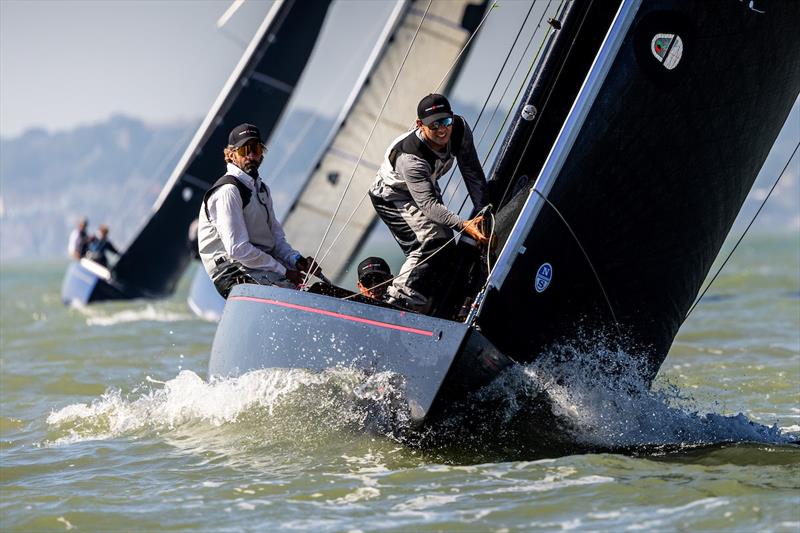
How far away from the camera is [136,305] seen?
1852 cm

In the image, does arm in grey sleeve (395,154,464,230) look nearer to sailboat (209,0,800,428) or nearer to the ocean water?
sailboat (209,0,800,428)

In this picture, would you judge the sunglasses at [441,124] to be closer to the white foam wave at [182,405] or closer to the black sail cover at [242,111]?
the white foam wave at [182,405]

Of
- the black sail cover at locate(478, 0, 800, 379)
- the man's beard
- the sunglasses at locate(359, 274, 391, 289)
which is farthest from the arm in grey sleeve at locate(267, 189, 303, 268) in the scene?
the black sail cover at locate(478, 0, 800, 379)

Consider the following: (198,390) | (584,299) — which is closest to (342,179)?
(198,390)

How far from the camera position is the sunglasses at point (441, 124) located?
6.12 metres

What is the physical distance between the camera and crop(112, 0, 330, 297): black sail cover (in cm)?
1722

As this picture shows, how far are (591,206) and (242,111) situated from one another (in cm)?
1175

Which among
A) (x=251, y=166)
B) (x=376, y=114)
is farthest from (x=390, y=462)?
(x=376, y=114)

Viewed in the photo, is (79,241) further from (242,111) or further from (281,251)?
(281,251)

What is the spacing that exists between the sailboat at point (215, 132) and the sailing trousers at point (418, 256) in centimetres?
1115

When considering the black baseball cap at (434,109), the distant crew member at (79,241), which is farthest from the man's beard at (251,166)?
the distant crew member at (79,241)

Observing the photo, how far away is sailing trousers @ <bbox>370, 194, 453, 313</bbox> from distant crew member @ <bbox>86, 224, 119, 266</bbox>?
45.2 ft

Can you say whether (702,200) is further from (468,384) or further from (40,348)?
(40,348)

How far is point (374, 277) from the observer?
6.72 meters
